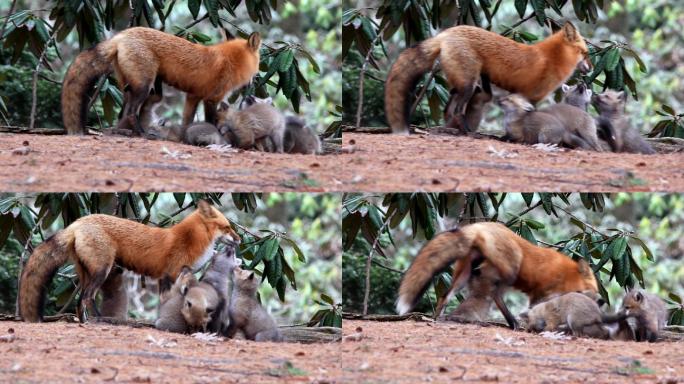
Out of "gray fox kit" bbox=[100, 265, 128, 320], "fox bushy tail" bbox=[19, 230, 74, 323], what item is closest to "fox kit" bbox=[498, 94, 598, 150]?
"gray fox kit" bbox=[100, 265, 128, 320]

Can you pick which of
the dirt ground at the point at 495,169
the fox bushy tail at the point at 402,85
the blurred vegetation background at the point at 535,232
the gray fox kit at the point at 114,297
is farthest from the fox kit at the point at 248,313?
the fox bushy tail at the point at 402,85

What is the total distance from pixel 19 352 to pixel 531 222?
421 cm

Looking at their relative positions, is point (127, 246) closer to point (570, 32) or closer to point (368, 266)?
point (368, 266)

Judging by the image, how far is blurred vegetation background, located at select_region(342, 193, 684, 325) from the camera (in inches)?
374

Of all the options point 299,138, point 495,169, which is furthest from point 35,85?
point 495,169

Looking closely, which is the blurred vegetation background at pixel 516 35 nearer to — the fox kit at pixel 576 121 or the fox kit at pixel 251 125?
the fox kit at pixel 576 121

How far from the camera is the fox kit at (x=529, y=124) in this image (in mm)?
8977

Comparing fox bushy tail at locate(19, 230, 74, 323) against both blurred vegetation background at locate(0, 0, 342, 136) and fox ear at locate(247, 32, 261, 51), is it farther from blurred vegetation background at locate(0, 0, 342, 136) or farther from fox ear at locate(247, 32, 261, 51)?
fox ear at locate(247, 32, 261, 51)

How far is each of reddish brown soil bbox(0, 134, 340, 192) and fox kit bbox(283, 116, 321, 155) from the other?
0.42ft

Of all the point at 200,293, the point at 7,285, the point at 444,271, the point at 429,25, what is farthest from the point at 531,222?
the point at 7,285

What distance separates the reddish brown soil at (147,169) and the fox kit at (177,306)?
702mm

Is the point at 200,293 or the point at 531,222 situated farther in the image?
the point at 531,222

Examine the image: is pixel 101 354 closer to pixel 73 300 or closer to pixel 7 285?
pixel 73 300

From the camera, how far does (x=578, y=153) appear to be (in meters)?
9.04
